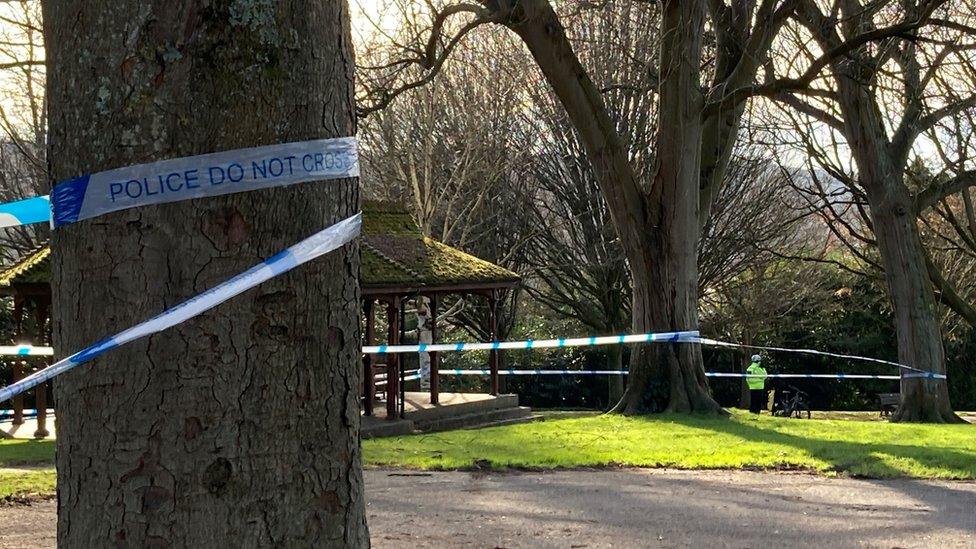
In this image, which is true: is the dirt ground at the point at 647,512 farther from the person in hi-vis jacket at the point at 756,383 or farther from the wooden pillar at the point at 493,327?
the person in hi-vis jacket at the point at 756,383

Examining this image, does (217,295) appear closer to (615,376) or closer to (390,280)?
(390,280)

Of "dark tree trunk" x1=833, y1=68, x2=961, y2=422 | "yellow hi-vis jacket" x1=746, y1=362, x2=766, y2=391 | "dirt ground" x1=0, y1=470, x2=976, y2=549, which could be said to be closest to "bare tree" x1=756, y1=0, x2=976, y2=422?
"dark tree trunk" x1=833, y1=68, x2=961, y2=422

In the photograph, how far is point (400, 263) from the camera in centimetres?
1834

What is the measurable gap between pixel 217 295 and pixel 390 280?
15018mm

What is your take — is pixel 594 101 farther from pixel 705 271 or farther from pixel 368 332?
pixel 705 271

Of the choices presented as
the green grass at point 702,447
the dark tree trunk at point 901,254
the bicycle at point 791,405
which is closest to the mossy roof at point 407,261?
the green grass at point 702,447

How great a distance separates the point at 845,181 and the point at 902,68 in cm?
537

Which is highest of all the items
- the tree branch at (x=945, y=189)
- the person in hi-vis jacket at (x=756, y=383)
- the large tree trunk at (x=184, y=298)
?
the tree branch at (x=945, y=189)

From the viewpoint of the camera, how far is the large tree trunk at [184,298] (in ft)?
8.01

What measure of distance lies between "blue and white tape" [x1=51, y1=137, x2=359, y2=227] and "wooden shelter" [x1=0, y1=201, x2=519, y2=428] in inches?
558

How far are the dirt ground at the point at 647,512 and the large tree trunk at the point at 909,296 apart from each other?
381 inches

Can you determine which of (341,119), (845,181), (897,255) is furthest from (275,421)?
(845,181)

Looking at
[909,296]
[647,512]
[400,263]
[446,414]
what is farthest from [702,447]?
[909,296]

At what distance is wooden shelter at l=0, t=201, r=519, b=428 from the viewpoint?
1673 cm
